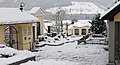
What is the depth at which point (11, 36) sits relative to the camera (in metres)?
24.8

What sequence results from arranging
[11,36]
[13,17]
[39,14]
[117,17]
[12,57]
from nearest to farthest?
[12,57]
[117,17]
[13,17]
[11,36]
[39,14]

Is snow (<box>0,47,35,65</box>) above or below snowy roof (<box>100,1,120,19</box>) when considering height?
below

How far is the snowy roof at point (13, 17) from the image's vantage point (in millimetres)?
22875

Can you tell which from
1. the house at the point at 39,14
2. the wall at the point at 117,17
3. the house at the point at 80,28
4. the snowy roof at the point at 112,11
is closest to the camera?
the snowy roof at the point at 112,11

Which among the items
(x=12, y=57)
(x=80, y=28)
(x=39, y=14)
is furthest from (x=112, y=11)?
(x=80, y=28)

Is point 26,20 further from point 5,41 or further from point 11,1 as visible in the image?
point 11,1

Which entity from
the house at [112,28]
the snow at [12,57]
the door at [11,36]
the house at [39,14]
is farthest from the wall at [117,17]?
the house at [39,14]

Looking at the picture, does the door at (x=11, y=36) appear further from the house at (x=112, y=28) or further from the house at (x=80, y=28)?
the house at (x=80, y=28)

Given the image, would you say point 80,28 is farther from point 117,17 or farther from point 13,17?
point 117,17

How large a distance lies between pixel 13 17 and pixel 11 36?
1.87m

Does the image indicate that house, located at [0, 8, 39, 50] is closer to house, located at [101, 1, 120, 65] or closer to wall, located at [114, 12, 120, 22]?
house, located at [101, 1, 120, 65]

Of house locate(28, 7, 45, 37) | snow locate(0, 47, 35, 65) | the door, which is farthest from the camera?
house locate(28, 7, 45, 37)

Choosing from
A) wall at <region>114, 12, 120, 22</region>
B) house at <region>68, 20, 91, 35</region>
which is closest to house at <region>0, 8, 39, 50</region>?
wall at <region>114, 12, 120, 22</region>

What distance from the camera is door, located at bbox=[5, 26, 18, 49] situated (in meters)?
24.6
